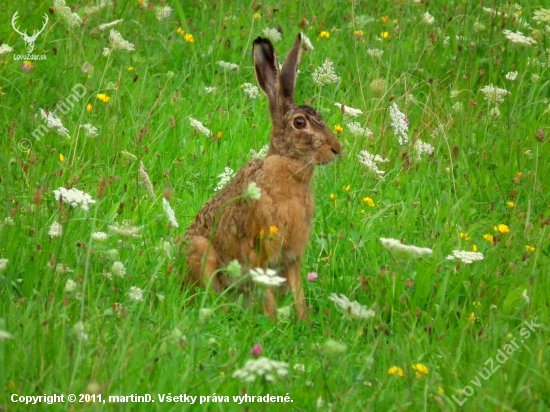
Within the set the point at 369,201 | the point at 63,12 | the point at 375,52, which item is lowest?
the point at 369,201

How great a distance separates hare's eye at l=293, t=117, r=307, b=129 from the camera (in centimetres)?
644

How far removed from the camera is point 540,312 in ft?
17.4

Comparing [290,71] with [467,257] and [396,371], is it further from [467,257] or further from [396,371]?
[396,371]

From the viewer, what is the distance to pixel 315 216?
22.1 feet

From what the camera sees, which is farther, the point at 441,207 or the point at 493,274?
the point at 441,207

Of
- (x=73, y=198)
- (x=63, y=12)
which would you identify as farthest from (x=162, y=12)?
(x=73, y=198)

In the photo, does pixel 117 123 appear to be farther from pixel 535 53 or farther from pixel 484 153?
pixel 535 53

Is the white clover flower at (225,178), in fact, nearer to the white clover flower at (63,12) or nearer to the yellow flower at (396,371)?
the white clover flower at (63,12)

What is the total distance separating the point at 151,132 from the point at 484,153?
2168 mm

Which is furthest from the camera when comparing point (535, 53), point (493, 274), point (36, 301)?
point (535, 53)

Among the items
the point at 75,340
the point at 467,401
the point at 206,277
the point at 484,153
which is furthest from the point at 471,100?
the point at 75,340

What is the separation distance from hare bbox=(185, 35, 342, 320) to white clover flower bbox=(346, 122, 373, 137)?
622 millimetres

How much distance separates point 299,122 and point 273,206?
A: 21.1 inches

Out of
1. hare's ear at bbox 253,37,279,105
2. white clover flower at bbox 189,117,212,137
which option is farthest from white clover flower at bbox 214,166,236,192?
hare's ear at bbox 253,37,279,105
